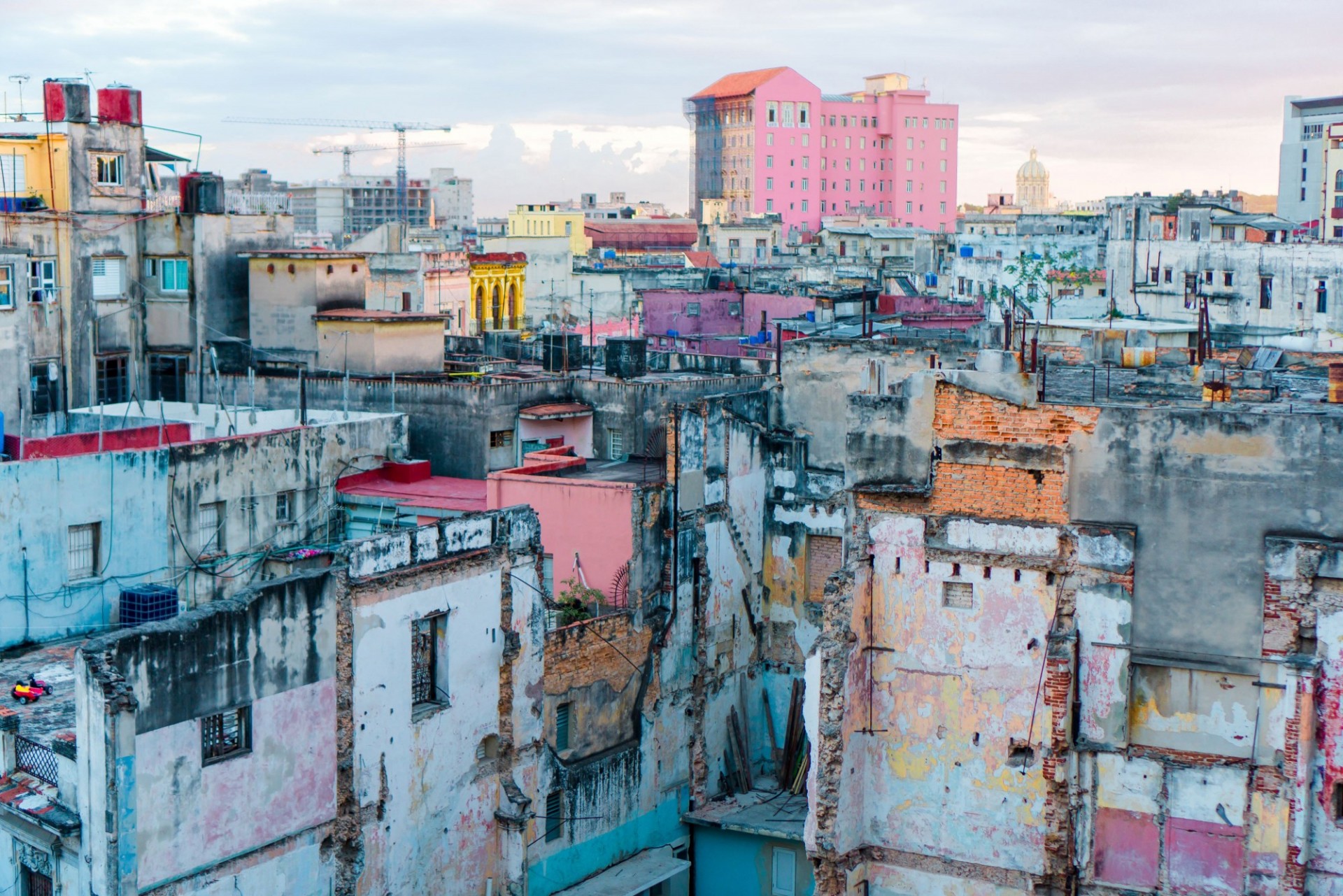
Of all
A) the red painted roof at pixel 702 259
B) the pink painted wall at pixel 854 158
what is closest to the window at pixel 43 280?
the red painted roof at pixel 702 259

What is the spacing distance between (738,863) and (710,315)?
3139 cm

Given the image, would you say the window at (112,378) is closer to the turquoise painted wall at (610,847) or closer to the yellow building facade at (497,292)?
the turquoise painted wall at (610,847)

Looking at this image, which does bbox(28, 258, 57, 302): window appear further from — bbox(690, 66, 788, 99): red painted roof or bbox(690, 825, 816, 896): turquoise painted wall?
bbox(690, 66, 788, 99): red painted roof

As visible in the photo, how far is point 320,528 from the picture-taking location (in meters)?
35.2

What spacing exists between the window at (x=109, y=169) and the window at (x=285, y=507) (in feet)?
66.0

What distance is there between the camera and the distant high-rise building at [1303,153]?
120 meters

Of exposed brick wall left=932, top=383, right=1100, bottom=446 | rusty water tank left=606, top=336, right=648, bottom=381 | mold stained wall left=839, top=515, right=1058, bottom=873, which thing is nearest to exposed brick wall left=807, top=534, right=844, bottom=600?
rusty water tank left=606, top=336, right=648, bottom=381

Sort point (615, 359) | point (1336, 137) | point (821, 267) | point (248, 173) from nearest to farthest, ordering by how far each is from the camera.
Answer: point (615, 359), point (821, 267), point (1336, 137), point (248, 173)

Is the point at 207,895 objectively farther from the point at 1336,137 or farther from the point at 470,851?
the point at 1336,137

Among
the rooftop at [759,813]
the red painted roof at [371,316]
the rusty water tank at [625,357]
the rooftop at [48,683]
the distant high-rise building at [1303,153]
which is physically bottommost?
the rooftop at [759,813]

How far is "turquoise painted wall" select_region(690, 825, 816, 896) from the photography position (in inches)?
1320

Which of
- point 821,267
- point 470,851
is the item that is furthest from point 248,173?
point 470,851

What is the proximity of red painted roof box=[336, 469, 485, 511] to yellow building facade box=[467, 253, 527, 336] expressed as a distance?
3448 cm

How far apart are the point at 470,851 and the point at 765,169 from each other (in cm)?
12364
